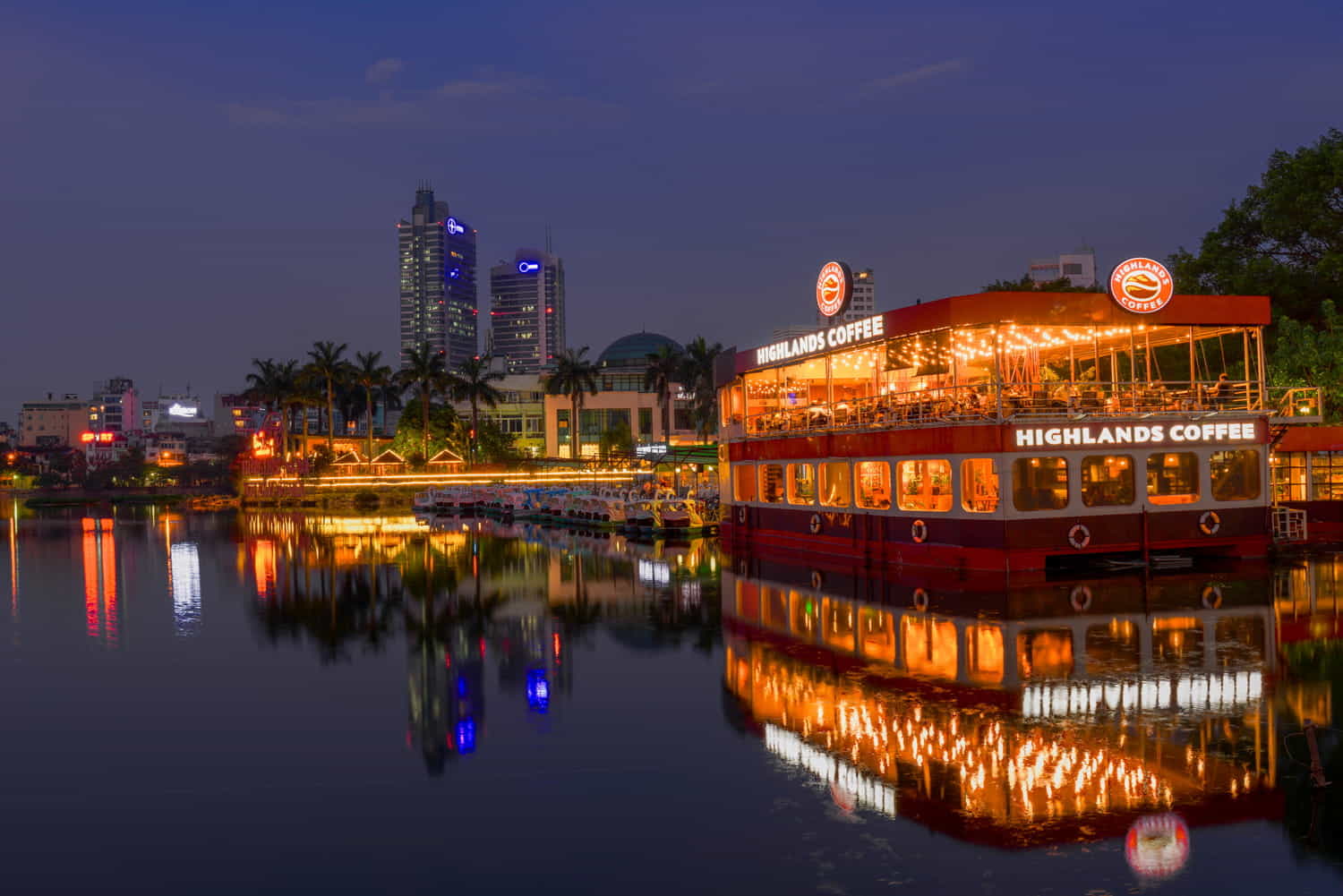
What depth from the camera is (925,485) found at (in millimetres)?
37156

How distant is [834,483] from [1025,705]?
2660cm

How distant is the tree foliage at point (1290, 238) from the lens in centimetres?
5125

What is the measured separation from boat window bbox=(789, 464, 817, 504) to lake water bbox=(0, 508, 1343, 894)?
13200mm

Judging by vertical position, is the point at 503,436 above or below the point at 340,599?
above

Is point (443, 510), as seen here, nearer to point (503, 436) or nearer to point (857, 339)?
point (503, 436)

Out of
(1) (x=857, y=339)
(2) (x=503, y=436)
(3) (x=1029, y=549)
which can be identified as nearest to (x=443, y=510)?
(2) (x=503, y=436)

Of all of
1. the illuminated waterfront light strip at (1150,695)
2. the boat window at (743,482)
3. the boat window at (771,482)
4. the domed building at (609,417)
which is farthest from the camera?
the domed building at (609,417)

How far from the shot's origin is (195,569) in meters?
43.2

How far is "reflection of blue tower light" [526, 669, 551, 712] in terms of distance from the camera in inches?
685

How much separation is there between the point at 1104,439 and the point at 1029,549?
409 centimetres

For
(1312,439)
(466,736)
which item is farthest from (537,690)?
(1312,439)

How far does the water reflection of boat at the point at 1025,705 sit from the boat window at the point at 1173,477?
7287mm

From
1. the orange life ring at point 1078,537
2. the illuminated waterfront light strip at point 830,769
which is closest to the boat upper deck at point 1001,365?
the orange life ring at point 1078,537

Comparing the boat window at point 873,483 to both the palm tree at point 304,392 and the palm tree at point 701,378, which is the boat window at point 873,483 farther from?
the palm tree at point 304,392
